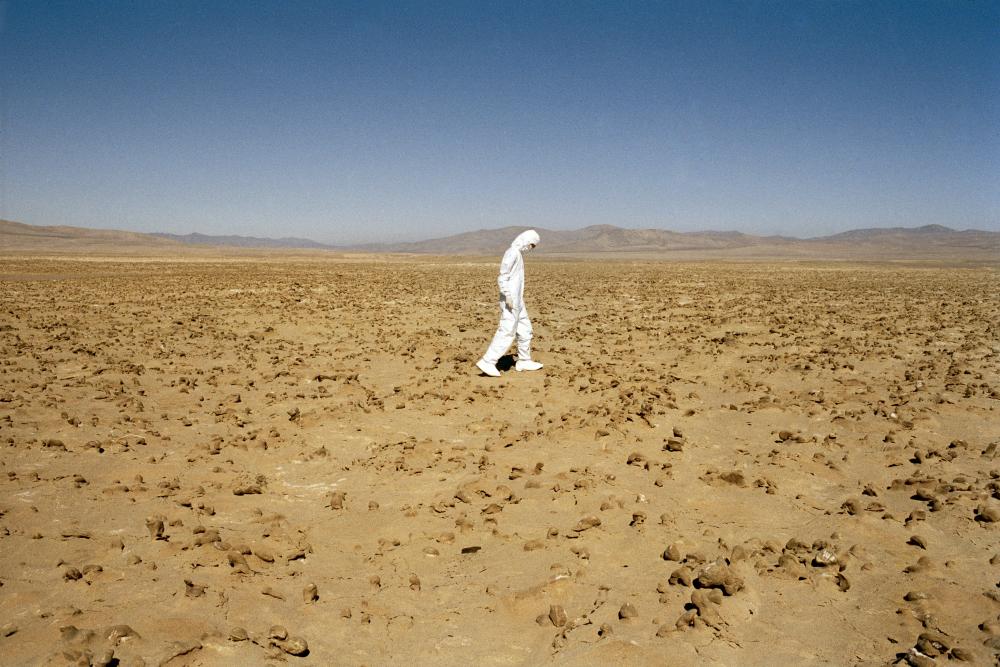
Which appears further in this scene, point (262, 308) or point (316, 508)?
point (262, 308)

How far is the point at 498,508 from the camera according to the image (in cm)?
429

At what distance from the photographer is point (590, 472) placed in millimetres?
4984

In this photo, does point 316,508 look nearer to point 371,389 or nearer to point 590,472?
point 590,472

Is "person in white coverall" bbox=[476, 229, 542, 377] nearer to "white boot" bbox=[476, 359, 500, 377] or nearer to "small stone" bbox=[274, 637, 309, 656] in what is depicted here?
"white boot" bbox=[476, 359, 500, 377]

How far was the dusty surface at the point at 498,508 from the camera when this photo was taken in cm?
291

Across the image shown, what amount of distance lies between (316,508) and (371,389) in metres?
3.44

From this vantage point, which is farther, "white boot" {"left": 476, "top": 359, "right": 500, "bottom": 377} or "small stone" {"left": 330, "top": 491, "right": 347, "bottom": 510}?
"white boot" {"left": 476, "top": 359, "right": 500, "bottom": 377}

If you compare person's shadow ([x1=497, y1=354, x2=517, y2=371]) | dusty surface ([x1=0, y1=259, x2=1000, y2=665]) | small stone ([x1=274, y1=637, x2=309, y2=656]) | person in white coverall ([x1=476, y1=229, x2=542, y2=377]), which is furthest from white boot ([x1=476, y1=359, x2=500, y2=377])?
small stone ([x1=274, y1=637, x2=309, y2=656])

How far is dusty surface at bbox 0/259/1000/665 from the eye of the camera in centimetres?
291

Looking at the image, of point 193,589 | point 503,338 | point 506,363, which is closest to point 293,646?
point 193,589

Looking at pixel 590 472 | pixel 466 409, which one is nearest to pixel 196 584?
pixel 590 472

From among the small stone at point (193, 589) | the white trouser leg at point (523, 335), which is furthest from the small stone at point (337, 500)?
the white trouser leg at point (523, 335)

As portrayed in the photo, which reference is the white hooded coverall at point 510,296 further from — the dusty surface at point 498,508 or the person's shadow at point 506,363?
the person's shadow at point 506,363

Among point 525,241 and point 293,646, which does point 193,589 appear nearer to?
point 293,646
